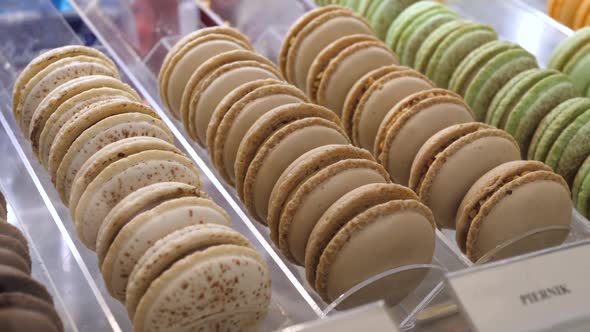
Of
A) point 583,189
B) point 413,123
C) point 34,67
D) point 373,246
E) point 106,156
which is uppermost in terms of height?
point 34,67

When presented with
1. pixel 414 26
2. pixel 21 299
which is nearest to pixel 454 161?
pixel 414 26

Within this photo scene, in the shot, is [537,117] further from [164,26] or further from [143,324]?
[164,26]

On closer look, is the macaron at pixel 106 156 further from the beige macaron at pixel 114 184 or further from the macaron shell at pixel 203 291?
the macaron shell at pixel 203 291

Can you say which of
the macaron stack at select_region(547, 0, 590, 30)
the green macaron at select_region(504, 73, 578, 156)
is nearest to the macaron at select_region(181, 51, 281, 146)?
the green macaron at select_region(504, 73, 578, 156)

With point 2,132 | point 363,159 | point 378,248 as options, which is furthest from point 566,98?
point 2,132

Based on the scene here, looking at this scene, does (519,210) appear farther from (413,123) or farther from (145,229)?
(145,229)

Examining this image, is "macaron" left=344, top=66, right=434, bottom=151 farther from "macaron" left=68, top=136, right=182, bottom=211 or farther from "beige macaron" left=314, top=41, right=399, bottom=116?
→ "macaron" left=68, top=136, right=182, bottom=211

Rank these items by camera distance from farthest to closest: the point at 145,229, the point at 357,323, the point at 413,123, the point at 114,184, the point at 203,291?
the point at 413,123, the point at 114,184, the point at 145,229, the point at 203,291, the point at 357,323
